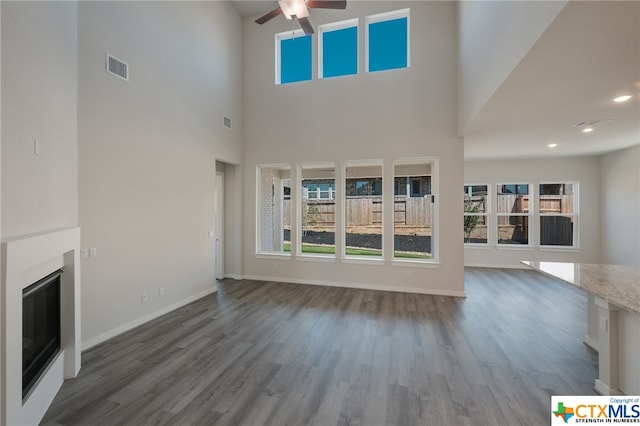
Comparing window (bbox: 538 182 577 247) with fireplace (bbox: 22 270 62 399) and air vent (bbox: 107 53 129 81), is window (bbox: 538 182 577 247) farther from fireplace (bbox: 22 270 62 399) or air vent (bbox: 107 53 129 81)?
fireplace (bbox: 22 270 62 399)

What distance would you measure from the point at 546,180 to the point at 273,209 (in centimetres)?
697

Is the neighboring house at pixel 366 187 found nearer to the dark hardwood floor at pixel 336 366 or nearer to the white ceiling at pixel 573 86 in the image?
the white ceiling at pixel 573 86

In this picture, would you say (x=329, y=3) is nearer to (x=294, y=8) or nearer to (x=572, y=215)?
(x=294, y=8)

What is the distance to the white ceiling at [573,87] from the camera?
1.74 m

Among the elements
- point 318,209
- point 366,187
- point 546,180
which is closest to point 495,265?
point 546,180

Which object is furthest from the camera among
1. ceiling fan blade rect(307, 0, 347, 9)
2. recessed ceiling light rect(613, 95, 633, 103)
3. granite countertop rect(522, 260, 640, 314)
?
ceiling fan blade rect(307, 0, 347, 9)

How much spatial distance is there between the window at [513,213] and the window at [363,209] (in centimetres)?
398

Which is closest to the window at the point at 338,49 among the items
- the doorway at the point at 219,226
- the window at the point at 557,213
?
the doorway at the point at 219,226

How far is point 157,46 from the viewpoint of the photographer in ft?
13.2

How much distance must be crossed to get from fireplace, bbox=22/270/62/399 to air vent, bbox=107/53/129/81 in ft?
8.00

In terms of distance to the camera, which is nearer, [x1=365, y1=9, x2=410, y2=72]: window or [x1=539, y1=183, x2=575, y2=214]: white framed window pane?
[x1=365, y1=9, x2=410, y2=72]: window

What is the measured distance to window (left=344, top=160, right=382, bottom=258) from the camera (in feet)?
18.5

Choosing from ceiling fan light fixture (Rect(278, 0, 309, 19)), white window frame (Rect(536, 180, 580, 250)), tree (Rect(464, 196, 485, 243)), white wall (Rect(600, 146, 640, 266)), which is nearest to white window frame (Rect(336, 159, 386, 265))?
ceiling fan light fixture (Rect(278, 0, 309, 19))

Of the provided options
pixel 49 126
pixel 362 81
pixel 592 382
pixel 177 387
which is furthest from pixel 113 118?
pixel 592 382
